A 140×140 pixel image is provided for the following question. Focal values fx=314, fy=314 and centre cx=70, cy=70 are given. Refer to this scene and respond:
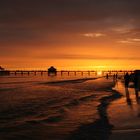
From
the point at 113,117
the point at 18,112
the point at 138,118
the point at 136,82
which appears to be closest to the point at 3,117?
the point at 18,112

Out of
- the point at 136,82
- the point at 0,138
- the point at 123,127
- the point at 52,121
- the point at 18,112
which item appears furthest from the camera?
the point at 136,82

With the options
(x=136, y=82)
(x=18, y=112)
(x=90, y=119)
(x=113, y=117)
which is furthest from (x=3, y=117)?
(x=136, y=82)

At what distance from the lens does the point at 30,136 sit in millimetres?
9250

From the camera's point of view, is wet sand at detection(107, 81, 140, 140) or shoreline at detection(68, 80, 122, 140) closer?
wet sand at detection(107, 81, 140, 140)

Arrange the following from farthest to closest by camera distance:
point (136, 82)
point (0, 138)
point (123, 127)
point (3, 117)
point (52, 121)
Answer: point (136, 82), point (3, 117), point (52, 121), point (123, 127), point (0, 138)

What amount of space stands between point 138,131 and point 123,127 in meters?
0.84

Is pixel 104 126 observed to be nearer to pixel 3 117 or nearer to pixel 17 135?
pixel 17 135

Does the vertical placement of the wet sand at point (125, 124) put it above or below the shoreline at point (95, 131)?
above

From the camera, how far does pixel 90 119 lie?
1223 centimetres

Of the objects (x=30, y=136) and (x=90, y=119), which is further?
(x=90, y=119)

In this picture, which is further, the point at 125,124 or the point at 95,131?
the point at 125,124

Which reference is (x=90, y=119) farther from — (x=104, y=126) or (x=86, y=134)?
(x=86, y=134)

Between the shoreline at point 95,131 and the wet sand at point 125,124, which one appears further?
the shoreline at point 95,131

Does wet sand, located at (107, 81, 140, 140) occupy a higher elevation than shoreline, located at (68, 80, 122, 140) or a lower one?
higher
